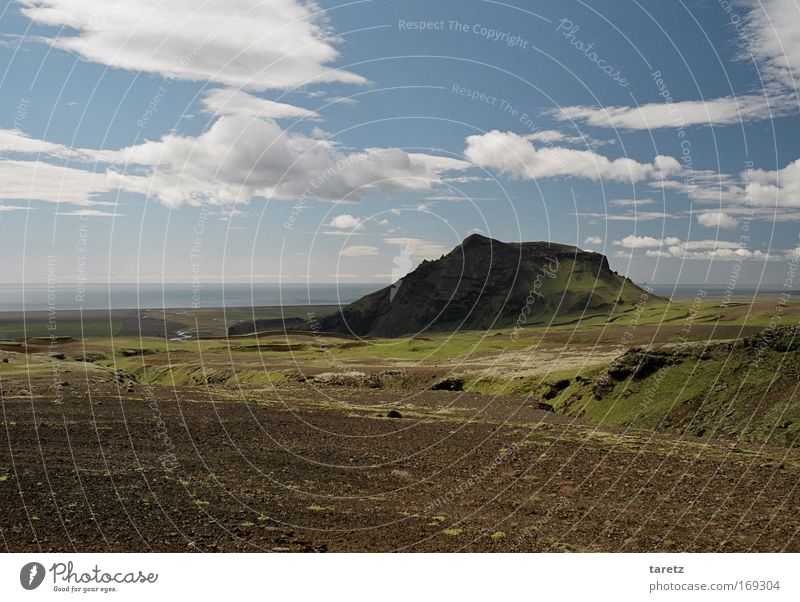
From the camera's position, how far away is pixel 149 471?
26.7 meters

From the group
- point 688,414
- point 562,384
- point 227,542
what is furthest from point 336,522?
point 562,384

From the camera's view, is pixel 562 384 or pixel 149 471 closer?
pixel 149 471

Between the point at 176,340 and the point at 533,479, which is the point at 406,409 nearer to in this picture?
the point at 533,479

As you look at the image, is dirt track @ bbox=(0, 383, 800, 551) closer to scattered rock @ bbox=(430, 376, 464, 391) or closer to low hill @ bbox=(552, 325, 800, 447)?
low hill @ bbox=(552, 325, 800, 447)

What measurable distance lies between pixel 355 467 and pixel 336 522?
903cm

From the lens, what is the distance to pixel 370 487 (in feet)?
90.5

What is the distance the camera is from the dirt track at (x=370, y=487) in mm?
20281

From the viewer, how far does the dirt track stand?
66.5ft
